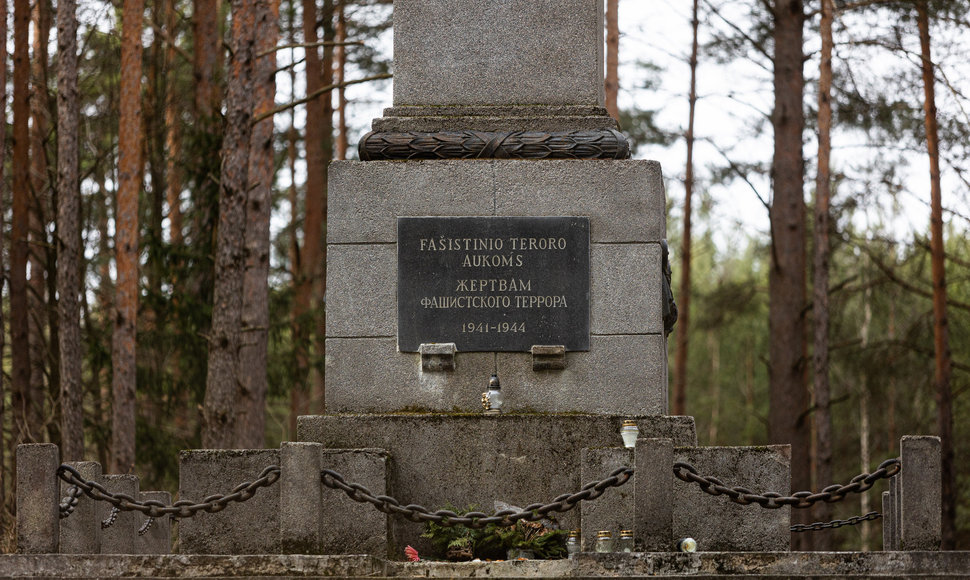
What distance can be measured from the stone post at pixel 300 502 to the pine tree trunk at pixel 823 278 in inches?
601

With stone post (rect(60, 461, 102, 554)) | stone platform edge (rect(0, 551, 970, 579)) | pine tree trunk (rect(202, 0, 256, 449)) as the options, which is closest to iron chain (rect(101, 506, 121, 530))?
stone post (rect(60, 461, 102, 554))

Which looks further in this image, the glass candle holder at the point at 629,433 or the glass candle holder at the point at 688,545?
the glass candle holder at the point at 629,433

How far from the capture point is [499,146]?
8.64 m

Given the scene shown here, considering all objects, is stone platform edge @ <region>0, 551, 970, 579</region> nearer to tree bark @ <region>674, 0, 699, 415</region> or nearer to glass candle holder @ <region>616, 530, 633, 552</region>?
glass candle holder @ <region>616, 530, 633, 552</region>

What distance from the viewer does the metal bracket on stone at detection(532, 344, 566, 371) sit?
834 cm

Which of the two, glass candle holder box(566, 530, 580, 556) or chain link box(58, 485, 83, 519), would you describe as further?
glass candle holder box(566, 530, 580, 556)

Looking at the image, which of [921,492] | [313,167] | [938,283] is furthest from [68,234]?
[938,283]

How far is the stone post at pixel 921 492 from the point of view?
249 inches

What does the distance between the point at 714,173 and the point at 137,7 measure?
42.2ft

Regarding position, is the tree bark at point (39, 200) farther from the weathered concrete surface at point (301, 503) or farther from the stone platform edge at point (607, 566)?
the weathered concrete surface at point (301, 503)

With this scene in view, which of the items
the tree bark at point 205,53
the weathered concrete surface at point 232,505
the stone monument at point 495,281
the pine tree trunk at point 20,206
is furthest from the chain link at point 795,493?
the tree bark at point 205,53

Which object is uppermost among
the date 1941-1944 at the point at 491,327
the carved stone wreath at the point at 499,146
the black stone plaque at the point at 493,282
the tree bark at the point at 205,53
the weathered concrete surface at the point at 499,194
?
the tree bark at the point at 205,53

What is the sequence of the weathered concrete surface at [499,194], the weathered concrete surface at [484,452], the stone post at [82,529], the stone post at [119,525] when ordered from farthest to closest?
1. the weathered concrete surface at [499,194]
2. the stone post at [119,525]
3. the weathered concrete surface at [484,452]
4. the stone post at [82,529]

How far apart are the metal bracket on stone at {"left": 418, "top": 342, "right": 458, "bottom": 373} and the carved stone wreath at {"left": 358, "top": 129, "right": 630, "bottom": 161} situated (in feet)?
4.08
